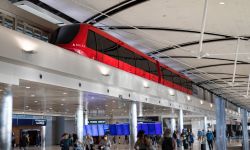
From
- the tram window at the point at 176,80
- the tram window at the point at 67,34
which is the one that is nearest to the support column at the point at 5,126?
the tram window at the point at 67,34

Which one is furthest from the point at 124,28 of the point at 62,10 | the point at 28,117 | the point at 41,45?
the point at 28,117

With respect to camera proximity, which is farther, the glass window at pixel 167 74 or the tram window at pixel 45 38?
the glass window at pixel 167 74

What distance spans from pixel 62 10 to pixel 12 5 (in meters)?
2.71

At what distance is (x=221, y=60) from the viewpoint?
26047mm

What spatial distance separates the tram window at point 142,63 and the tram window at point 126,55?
541 mm

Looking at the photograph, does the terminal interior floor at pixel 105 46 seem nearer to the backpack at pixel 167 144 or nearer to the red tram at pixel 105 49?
the red tram at pixel 105 49

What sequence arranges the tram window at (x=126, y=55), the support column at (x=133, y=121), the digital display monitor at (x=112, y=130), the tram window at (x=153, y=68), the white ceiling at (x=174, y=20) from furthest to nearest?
1. the digital display monitor at (x=112, y=130)
2. the tram window at (x=153, y=68)
3. the support column at (x=133, y=121)
4. the tram window at (x=126, y=55)
5. the white ceiling at (x=174, y=20)

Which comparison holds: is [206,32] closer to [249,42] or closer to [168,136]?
[249,42]

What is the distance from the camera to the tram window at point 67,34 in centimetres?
1602

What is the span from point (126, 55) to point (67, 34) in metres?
5.26

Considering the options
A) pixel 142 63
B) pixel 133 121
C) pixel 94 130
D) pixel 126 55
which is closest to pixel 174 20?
pixel 126 55

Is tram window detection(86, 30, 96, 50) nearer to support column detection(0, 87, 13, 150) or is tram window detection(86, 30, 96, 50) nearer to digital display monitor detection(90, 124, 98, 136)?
support column detection(0, 87, 13, 150)

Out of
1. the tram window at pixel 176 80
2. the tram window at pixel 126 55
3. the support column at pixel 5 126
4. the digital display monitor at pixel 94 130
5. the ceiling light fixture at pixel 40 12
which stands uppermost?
the ceiling light fixture at pixel 40 12

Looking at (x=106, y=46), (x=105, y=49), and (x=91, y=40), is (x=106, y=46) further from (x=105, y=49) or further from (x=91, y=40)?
(x=91, y=40)
